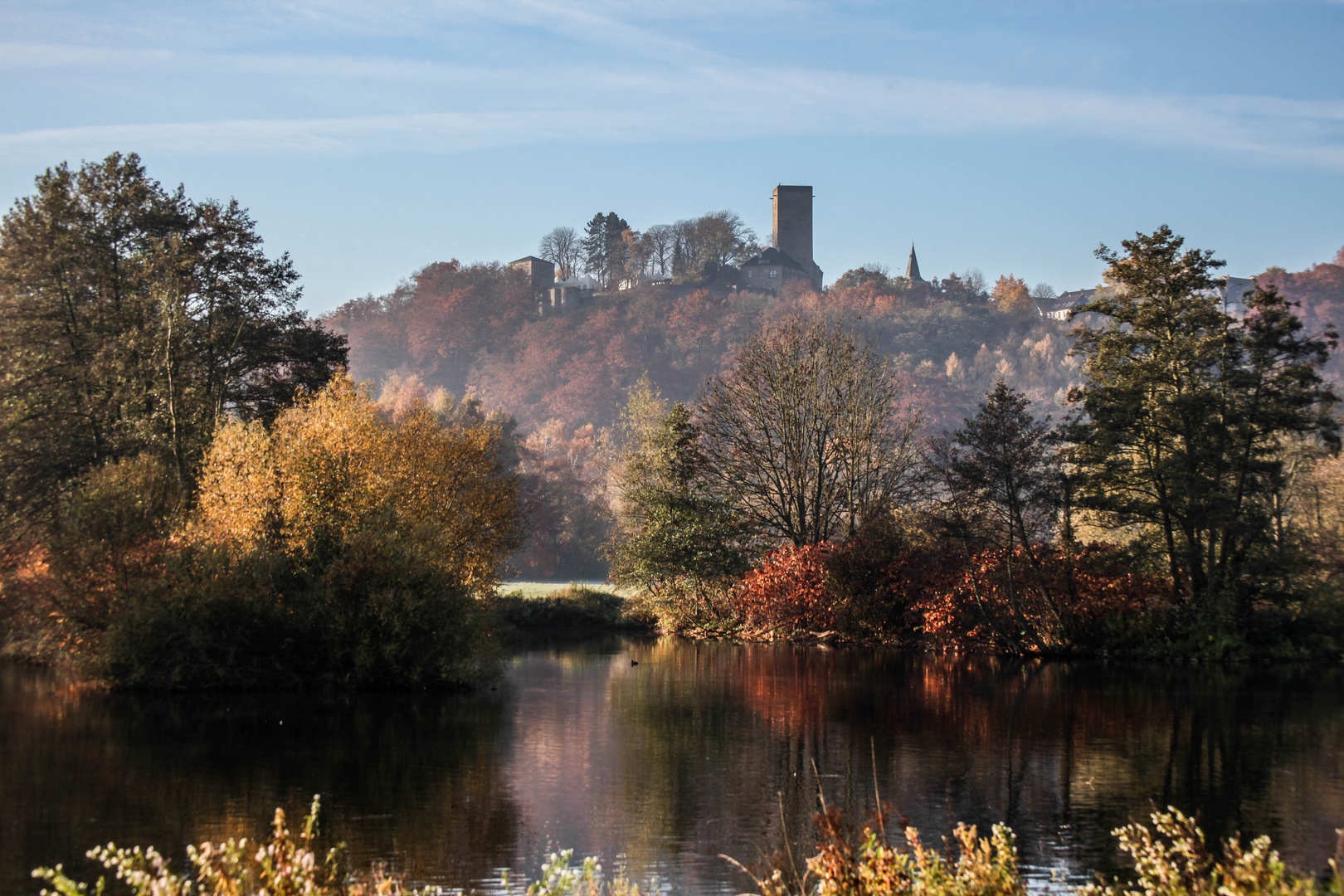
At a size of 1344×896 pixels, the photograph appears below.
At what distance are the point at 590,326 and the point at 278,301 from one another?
94271 mm

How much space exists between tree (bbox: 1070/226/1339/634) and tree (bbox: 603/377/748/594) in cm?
1167

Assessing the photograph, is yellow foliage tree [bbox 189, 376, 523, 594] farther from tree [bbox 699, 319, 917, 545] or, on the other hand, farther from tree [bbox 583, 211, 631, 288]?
tree [bbox 583, 211, 631, 288]

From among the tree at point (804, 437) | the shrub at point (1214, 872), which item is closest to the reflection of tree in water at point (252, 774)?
the shrub at point (1214, 872)

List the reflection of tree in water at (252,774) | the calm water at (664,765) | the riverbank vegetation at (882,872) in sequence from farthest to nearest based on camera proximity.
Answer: the calm water at (664,765) → the reflection of tree in water at (252,774) → the riverbank vegetation at (882,872)

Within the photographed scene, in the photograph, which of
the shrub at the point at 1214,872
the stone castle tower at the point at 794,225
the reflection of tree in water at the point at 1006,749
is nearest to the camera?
the shrub at the point at 1214,872

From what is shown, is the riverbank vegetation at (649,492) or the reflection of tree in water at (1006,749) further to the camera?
the riverbank vegetation at (649,492)

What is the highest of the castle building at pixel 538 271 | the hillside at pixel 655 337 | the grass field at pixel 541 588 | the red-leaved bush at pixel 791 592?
the castle building at pixel 538 271

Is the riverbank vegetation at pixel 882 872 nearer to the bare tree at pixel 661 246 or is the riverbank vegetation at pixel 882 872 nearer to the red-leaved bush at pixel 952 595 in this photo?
the red-leaved bush at pixel 952 595

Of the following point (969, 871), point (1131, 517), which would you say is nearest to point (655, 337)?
point (1131, 517)

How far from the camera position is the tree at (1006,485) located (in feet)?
90.0

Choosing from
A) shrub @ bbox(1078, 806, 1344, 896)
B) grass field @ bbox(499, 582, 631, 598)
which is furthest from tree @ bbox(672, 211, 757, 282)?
shrub @ bbox(1078, 806, 1344, 896)

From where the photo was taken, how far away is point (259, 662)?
21.3 m

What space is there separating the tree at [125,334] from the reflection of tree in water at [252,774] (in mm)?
10587

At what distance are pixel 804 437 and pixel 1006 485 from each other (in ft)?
29.0
